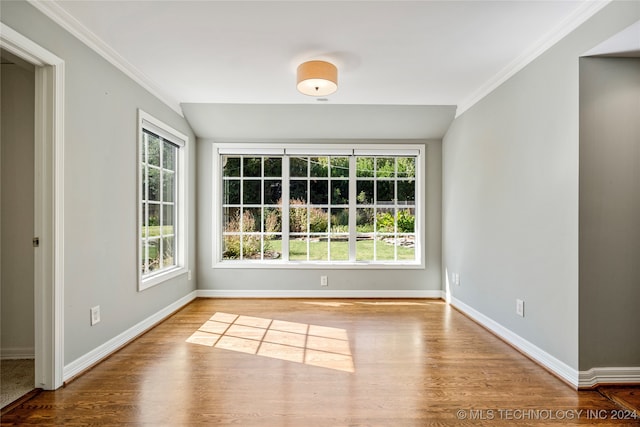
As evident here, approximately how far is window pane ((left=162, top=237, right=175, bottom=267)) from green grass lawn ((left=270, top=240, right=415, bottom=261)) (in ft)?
4.15

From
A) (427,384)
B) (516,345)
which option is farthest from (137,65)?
(516,345)

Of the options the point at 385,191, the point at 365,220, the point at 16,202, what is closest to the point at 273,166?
the point at 365,220

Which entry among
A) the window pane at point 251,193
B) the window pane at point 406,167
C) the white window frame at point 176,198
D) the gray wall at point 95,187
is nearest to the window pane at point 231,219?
the window pane at point 251,193

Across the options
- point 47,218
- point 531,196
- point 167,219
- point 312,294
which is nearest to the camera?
point 47,218

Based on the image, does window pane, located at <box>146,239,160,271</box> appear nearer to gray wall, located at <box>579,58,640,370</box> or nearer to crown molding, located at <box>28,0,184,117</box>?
crown molding, located at <box>28,0,184,117</box>

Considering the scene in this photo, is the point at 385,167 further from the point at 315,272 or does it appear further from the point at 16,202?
the point at 16,202

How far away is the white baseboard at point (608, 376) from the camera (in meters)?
2.11

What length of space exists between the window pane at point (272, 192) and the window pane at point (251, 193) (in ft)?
0.30

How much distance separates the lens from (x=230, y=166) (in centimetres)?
454

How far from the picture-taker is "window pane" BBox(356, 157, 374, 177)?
A: 454 centimetres

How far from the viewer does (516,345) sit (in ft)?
9.00

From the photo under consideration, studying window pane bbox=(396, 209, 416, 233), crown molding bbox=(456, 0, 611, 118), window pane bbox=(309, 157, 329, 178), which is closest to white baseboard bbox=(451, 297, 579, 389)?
window pane bbox=(396, 209, 416, 233)

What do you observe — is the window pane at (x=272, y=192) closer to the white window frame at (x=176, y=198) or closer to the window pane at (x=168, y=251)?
the white window frame at (x=176, y=198)

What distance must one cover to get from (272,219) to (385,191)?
162 cm
